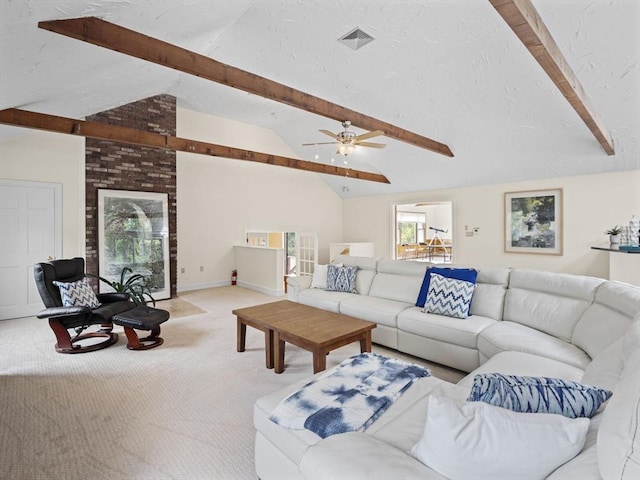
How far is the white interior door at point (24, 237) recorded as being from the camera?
4.66 metres

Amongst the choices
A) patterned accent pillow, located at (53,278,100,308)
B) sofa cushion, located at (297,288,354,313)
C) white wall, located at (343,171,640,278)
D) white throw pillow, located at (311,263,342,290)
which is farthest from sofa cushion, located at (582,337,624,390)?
white wall, located at (343,171,640,278)

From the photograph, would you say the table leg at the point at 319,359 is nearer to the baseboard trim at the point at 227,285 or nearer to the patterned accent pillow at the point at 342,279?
the patterned accent pillow at the point at 342,279

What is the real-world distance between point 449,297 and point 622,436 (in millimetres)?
2517

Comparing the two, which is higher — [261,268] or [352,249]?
[352,249]

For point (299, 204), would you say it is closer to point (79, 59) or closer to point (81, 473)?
point (79, 59)

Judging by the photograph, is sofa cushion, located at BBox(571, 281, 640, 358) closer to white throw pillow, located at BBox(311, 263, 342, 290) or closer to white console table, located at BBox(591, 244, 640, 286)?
white console table, located at BBox(591, 244, 640, 286)

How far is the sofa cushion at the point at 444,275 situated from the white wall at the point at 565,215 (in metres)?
3.29

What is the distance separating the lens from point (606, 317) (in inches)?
89.4

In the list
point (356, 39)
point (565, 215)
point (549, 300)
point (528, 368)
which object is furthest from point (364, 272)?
point (565, 215)

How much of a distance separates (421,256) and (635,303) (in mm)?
8863

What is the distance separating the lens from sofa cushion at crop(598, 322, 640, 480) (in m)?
0.73

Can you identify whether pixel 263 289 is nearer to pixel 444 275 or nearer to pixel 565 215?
pixel 444 275

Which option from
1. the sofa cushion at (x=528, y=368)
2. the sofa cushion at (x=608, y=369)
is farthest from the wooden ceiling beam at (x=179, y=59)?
the sofa cushion at (x=608, y=369)

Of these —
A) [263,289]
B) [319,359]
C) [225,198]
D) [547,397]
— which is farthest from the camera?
[225,198]
